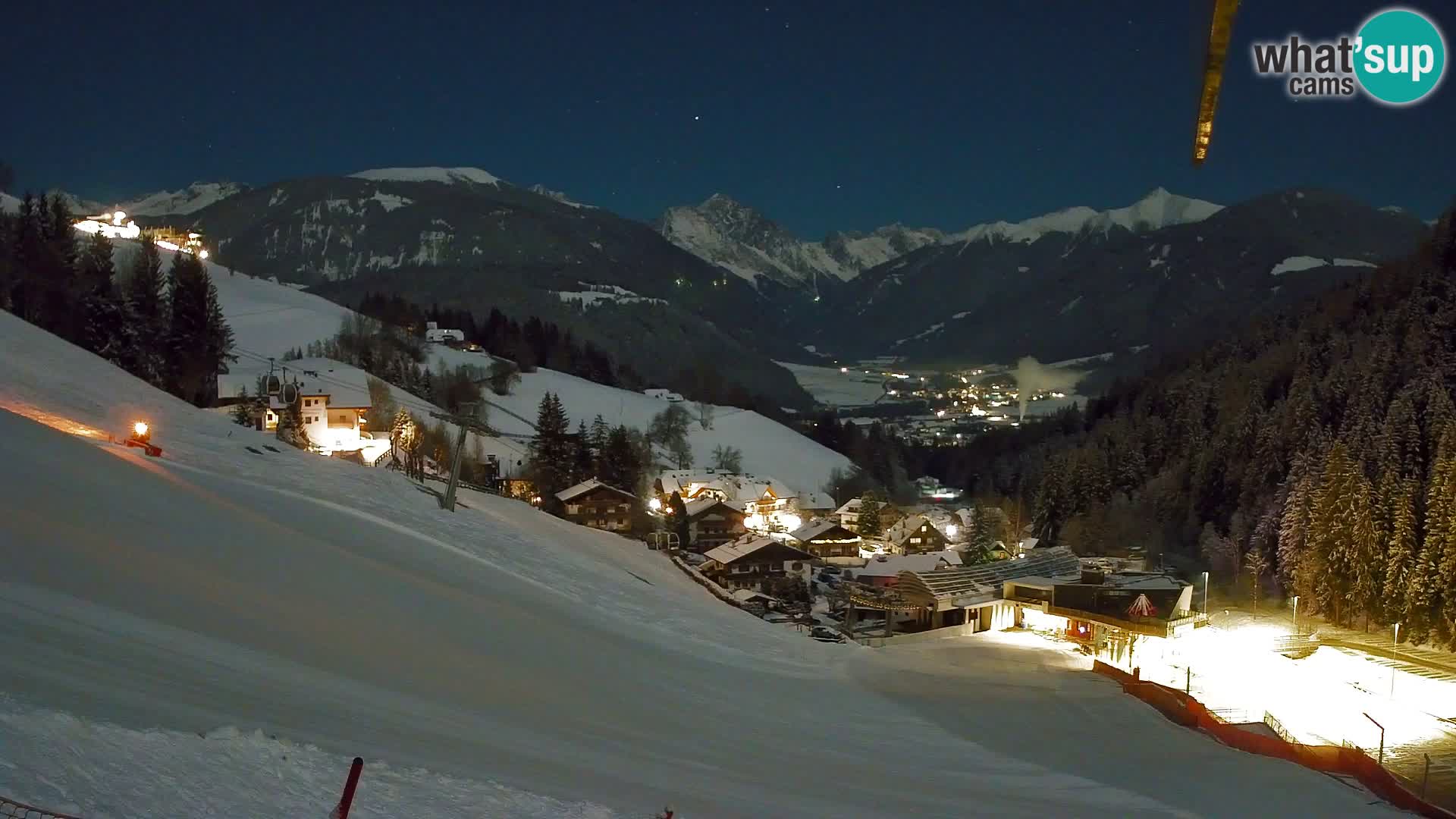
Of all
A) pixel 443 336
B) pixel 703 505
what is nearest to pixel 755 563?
pixel 703 505

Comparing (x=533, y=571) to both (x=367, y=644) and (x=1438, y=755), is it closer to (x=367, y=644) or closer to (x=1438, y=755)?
(x=367, y=644)

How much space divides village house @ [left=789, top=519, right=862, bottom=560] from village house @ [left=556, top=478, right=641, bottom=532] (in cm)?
1063

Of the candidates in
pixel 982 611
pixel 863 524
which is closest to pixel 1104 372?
pixel 863 524

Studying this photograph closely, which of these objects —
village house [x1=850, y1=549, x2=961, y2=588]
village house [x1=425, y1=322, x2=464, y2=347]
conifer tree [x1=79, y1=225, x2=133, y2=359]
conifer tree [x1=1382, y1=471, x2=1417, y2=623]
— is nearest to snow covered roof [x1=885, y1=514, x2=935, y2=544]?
village house [x1=850, y1=549, x2=961, y2=588]

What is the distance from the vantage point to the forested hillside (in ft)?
93.6

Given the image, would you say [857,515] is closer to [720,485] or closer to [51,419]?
[720,485]

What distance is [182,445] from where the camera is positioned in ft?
68.9

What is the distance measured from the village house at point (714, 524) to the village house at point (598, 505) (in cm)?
483

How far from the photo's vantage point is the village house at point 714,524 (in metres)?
55.7

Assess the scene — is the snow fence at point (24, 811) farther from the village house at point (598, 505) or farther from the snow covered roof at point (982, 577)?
the village house at point (598, 505)

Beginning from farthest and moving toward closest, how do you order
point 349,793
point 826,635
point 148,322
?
point 148,322
point 826,635
point 349,793

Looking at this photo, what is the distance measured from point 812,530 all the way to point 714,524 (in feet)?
21.0

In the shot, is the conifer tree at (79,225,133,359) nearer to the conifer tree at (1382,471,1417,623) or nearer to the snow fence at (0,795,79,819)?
the snow fence at (0,795,79,819)

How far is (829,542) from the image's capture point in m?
54.5
